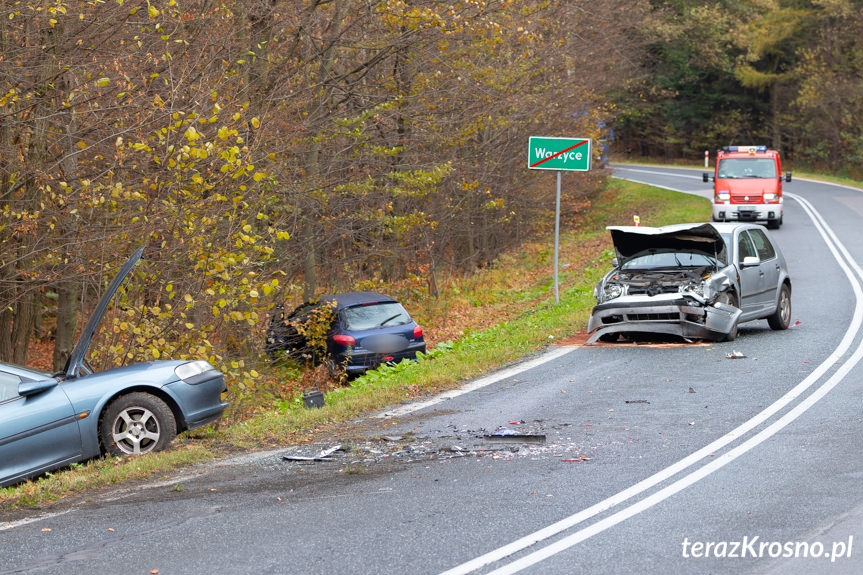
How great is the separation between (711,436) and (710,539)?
113 inches

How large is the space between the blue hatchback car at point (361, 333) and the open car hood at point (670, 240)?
3919 millimetres

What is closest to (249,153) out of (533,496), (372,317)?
(372,317)

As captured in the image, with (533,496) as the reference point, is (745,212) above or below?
above


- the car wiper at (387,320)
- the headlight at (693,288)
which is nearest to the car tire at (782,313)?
the headlight at (693,288)

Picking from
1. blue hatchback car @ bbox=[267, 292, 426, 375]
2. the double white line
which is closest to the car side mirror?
the double white line

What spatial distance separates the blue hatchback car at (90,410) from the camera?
8.12 metres

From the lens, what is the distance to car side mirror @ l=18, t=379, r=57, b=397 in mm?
8188

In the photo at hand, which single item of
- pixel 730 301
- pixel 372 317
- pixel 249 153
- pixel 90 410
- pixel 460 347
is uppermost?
pixel 249 153

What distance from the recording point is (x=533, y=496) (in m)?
6.67

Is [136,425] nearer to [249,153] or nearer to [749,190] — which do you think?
[249,153]

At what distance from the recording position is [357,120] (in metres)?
17.5

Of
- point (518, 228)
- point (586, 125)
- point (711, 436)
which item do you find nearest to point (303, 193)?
point (711, 436)

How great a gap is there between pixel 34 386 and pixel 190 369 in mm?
1531

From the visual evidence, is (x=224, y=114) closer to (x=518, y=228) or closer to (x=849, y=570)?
(x=849, y=570)
